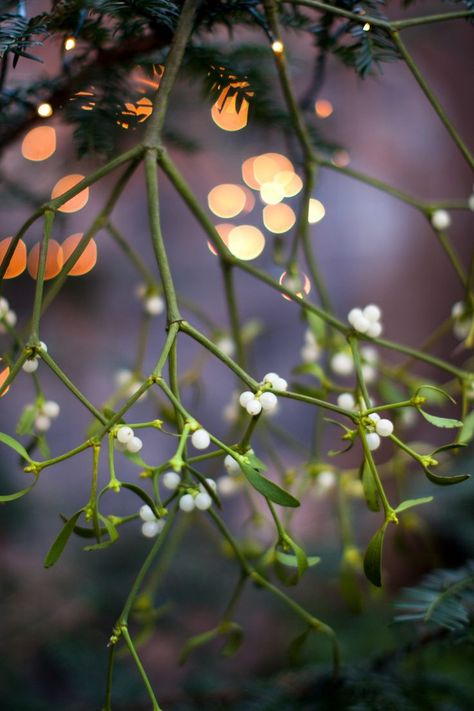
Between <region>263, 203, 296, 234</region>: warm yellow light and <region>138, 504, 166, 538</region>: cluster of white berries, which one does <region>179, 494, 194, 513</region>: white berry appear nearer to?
<region>138, 504, 166, 538</region>: cluster of white berries

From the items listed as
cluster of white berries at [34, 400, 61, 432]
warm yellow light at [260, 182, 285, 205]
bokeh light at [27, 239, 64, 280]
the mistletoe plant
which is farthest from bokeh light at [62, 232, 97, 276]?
cluster of white berries at [34, 400, 61, 432]

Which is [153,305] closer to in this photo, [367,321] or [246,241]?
[367,321]

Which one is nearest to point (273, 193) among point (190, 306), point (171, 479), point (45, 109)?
point (190, 306)

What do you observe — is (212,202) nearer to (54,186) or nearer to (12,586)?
(54,186)

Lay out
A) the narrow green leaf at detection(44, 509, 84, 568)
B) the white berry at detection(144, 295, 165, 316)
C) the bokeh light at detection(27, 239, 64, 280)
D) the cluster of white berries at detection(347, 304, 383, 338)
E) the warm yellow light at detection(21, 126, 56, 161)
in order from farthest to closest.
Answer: the bokeh light at detection(27, 239, 64, 280) < the warm yellow light at detection(21, 126, 56, 161) < the white berry at detection(144, 295, 165, 316) < the cluster of white berries at detection(347, 304, 383, 338) < the narrow green leaf at detection(44, 509, 84, 568)

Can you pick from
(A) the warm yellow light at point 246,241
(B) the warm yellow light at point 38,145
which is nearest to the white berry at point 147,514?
(B) the warm yellow light at point 38,145
